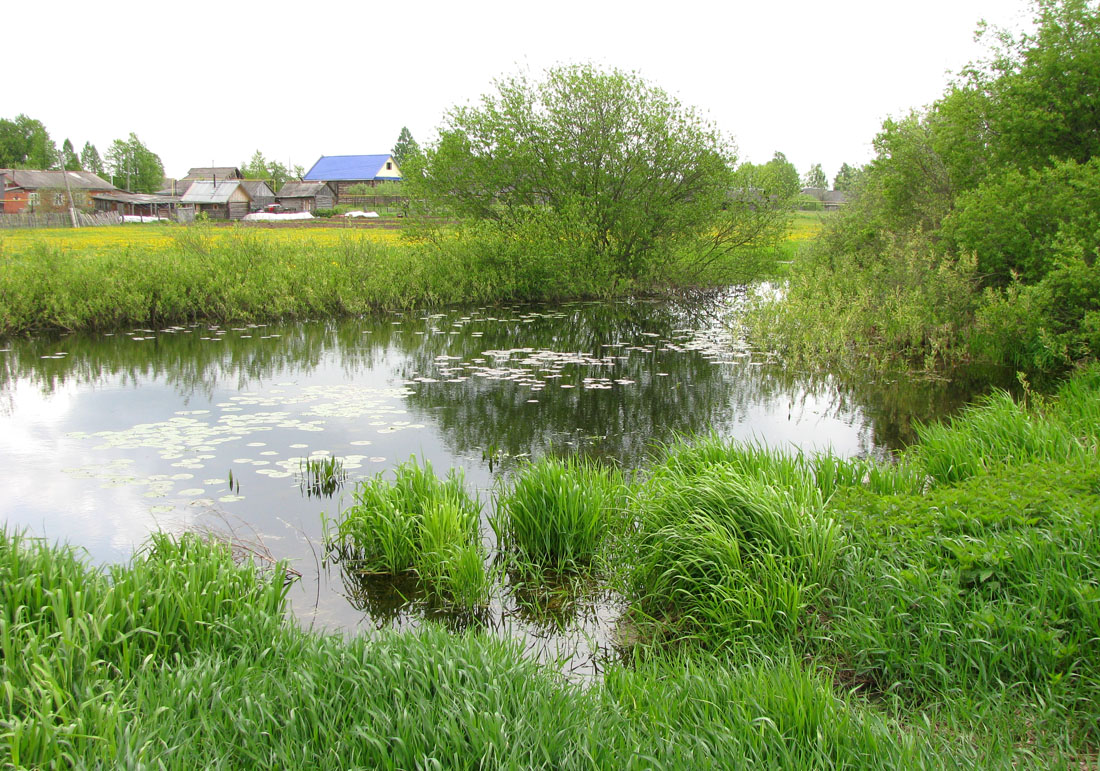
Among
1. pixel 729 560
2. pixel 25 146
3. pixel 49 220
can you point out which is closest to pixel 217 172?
pixel 25 146

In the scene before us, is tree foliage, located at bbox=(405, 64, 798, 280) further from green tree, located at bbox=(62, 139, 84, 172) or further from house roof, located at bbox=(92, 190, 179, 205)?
green tree, located at bbox=(62, 139, 84, 172)

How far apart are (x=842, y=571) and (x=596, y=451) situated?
4.65 meters

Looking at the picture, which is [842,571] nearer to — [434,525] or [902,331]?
[434,525]

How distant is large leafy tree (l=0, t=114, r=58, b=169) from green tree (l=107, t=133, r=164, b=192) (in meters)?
7.84

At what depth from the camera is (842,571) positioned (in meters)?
4.78

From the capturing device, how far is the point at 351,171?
87562 millimetres

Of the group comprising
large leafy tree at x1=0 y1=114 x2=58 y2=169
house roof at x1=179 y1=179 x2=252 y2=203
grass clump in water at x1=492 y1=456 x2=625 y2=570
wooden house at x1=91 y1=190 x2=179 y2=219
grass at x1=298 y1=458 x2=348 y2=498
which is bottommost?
grass at x1=298 y1=458 x2=348 y2=498

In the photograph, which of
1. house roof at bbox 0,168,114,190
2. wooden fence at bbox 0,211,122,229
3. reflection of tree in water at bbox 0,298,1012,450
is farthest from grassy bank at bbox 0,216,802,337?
house roof at bbox 0,168,114,190

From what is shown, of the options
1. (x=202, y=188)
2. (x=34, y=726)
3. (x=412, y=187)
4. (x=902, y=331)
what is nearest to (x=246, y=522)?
(x=34, y=726)

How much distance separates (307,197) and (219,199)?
9120 millimetres

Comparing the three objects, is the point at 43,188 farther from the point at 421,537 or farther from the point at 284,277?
the point at 421,537

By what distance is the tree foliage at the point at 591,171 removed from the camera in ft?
78.5

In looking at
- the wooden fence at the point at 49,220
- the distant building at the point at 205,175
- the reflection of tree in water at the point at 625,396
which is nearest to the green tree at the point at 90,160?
the distant building at the point at 205,175

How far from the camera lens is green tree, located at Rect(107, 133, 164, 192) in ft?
356
